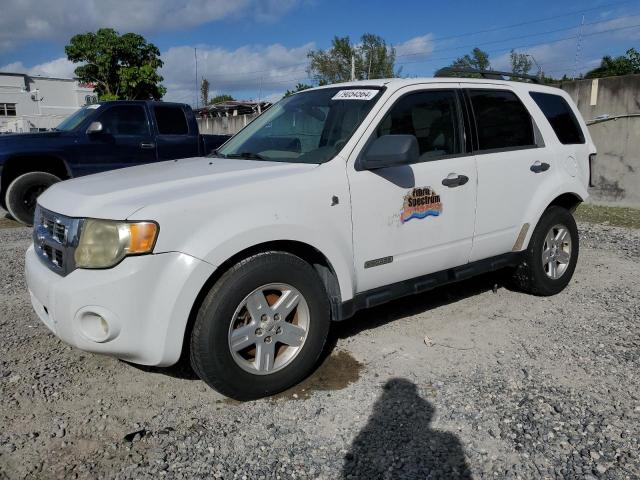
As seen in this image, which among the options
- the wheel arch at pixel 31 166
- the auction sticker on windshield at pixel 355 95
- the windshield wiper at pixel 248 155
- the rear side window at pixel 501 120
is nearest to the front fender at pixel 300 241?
the windshield wiper at pixel 248 155

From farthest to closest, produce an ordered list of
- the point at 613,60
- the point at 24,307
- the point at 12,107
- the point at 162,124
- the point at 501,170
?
the point at 12,107, the point at 613,60, the point at 162,124, the point at 24,307, the point at 501,170

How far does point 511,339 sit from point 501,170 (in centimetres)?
130

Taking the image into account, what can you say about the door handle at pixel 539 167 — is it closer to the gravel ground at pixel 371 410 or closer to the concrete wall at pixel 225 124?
the gravel ground at pixel 371 410

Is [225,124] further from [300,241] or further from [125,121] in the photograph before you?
[300,241]

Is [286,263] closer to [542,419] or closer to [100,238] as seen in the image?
[100,238]

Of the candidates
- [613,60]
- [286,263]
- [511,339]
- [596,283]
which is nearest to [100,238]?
[286,263]

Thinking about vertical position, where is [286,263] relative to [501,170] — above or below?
below

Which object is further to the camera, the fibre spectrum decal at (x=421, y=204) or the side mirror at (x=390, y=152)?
the fibre spectrum decal at (x=421, y=204)

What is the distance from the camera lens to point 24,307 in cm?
475

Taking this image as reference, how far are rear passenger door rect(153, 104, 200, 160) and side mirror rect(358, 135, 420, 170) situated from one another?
6484mm

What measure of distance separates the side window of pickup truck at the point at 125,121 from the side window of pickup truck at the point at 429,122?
6.43 m

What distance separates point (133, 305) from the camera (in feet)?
8.99

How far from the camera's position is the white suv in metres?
2.79

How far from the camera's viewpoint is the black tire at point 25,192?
27.9ft
